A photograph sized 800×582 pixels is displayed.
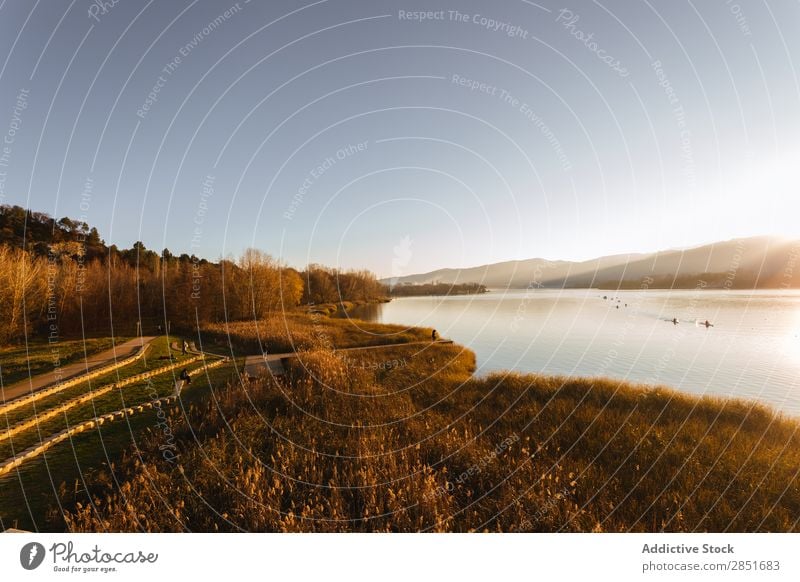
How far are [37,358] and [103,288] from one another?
30.8 m

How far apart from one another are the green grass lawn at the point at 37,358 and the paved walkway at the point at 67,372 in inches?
23.7

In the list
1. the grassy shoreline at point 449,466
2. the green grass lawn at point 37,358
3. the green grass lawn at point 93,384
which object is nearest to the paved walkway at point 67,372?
the green grass lawn at point 37,358

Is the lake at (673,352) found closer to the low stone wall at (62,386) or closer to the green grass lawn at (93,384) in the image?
the green grass lawn at (93,384)

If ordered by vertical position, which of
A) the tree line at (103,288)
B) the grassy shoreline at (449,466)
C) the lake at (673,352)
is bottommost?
the lake at (673,352)

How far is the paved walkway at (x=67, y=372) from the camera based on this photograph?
14.4 metres

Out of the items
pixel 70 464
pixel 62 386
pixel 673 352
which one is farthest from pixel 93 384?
pixel 673 352

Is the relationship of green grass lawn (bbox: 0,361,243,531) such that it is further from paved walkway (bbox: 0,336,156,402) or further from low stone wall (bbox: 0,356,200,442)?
paved walkway (bbox: 0,336,156,402)

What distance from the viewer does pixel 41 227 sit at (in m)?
61.7

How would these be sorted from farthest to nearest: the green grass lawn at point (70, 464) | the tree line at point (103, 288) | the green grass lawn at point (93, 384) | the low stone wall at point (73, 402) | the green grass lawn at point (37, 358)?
the tree line at point (103, 288)
the green grass lawn at point (37, 358)
the green grass lawn at point (93, 384)
the low stone wall at point (73, 402)
the green grass lawn at point (70, 464)

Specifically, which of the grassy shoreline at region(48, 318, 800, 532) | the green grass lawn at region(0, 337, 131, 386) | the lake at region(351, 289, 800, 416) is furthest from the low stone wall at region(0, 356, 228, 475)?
the lake at region(351, 289, 800, 416)

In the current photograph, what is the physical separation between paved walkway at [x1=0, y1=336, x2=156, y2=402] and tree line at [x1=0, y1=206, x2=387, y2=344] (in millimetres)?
6856

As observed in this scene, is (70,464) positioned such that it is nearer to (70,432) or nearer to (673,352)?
(70,432)

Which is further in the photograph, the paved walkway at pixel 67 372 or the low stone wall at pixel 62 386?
the paved walkway at pixel 67 372

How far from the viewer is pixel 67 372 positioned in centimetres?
1803
